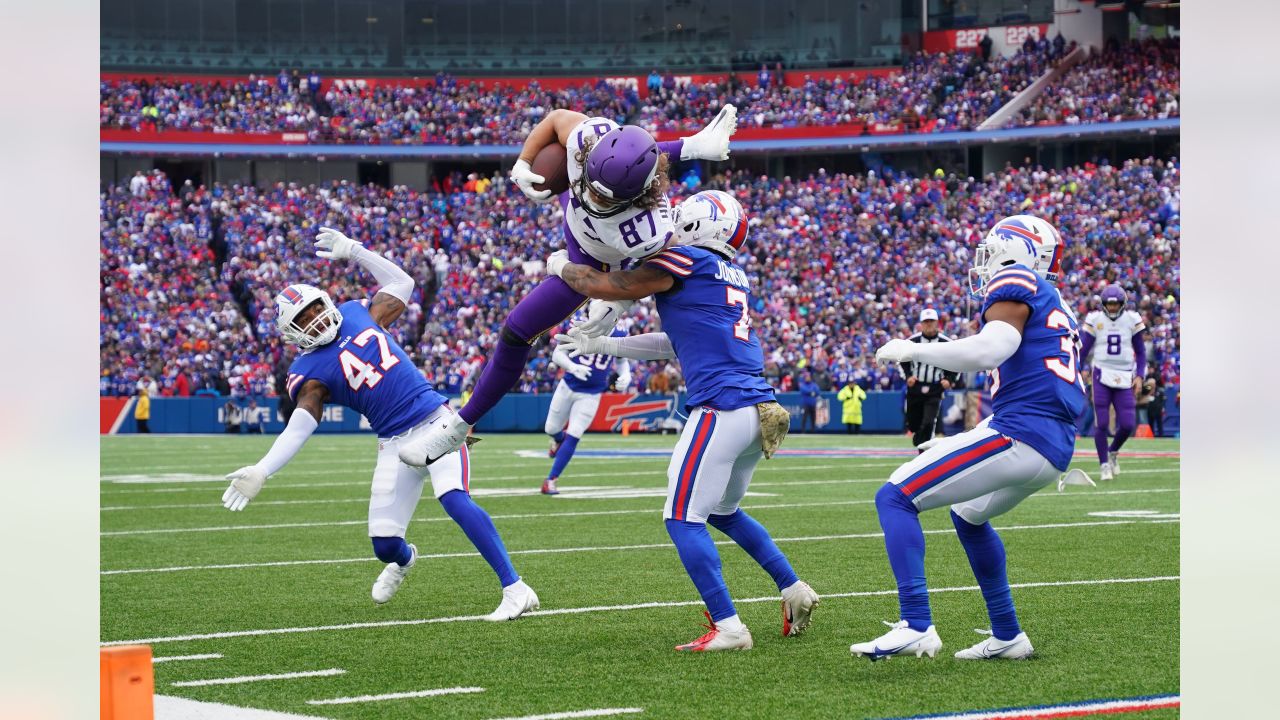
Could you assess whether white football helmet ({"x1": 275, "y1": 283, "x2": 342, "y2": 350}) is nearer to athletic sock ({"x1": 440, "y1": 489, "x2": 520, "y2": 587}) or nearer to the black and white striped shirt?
athletic sock ({"x1": 440, "y1": 489, "x2": 520, "y2": 587})

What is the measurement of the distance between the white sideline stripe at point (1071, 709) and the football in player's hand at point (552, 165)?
2523mm

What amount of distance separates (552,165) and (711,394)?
1.09m

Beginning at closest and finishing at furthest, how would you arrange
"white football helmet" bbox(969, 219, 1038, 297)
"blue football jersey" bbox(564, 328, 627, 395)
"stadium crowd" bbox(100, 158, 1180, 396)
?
"white football helmet" bbox(969, 219, 1038, 297)
"blue football jersey" bbox(564, 328, 627, 395)
"stadium crowd" bbox(100, 158, 1180, 396)

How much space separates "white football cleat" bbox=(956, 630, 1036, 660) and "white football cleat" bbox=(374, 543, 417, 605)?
8.93 ft

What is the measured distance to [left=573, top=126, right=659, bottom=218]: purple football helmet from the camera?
16.6ft

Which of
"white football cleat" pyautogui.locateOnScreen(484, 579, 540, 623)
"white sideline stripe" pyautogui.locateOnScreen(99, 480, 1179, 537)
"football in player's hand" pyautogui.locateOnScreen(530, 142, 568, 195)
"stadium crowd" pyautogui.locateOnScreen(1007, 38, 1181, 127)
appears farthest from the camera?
"stadium crowd" pyautogui.locateOnScreen(1007, 38, 1181, 127)

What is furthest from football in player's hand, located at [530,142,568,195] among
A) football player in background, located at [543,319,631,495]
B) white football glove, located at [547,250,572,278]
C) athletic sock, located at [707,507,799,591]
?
football player in background, located at [543,319,631,495]

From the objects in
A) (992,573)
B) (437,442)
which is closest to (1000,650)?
(992,573)

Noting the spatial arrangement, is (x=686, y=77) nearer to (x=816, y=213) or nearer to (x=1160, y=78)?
(x=816, y=213)

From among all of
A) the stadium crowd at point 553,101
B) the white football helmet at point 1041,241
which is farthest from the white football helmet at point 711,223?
the stadium crowd at point 553,101

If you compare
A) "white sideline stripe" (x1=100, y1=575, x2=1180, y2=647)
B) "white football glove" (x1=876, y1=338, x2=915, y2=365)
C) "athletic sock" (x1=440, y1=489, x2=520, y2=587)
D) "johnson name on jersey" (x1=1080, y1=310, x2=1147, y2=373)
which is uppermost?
"white football glove" (x1=876, y1=338, x2=915, y2=365)

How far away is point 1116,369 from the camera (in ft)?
→ 43.5
